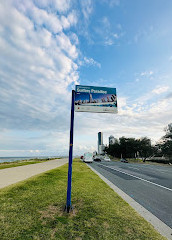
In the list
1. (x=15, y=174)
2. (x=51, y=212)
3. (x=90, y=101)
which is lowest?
(x=15, y=174)

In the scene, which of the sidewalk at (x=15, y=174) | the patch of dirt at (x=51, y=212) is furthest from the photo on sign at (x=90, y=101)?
the sidewalk at (x=15, y=174)

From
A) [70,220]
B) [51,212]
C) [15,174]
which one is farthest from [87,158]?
[70,220]

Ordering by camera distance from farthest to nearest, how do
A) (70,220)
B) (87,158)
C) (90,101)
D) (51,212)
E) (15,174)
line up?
(87,158) < (15,174) < (90,101) < (51,212) < (70,220)

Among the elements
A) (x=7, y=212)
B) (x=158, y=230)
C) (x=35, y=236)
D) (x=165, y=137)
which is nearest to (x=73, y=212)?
(x=35, y=236)

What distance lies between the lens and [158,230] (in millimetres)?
3408

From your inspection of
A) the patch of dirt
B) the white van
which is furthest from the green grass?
the white van

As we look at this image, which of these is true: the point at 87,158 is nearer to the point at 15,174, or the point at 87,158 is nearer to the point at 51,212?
the point at 15,174

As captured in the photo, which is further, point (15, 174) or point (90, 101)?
point (15, 174)

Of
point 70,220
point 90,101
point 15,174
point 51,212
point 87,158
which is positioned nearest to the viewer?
point 70,220

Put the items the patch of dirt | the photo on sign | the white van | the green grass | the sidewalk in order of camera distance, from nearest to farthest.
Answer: the green grass
the patch of dirt
the photo on sign
the sidewalk
the white van

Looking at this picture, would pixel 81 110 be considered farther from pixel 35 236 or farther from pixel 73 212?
pixel 35 236

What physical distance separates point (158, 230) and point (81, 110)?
4.06 metres

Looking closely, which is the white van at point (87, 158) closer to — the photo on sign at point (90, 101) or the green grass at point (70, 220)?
the green grass at point (70, 220)

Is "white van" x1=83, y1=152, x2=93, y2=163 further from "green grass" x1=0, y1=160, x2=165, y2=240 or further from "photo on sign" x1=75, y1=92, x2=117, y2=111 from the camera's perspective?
"photo on sign" x1=75, y1=92, x2=117, y2=111
